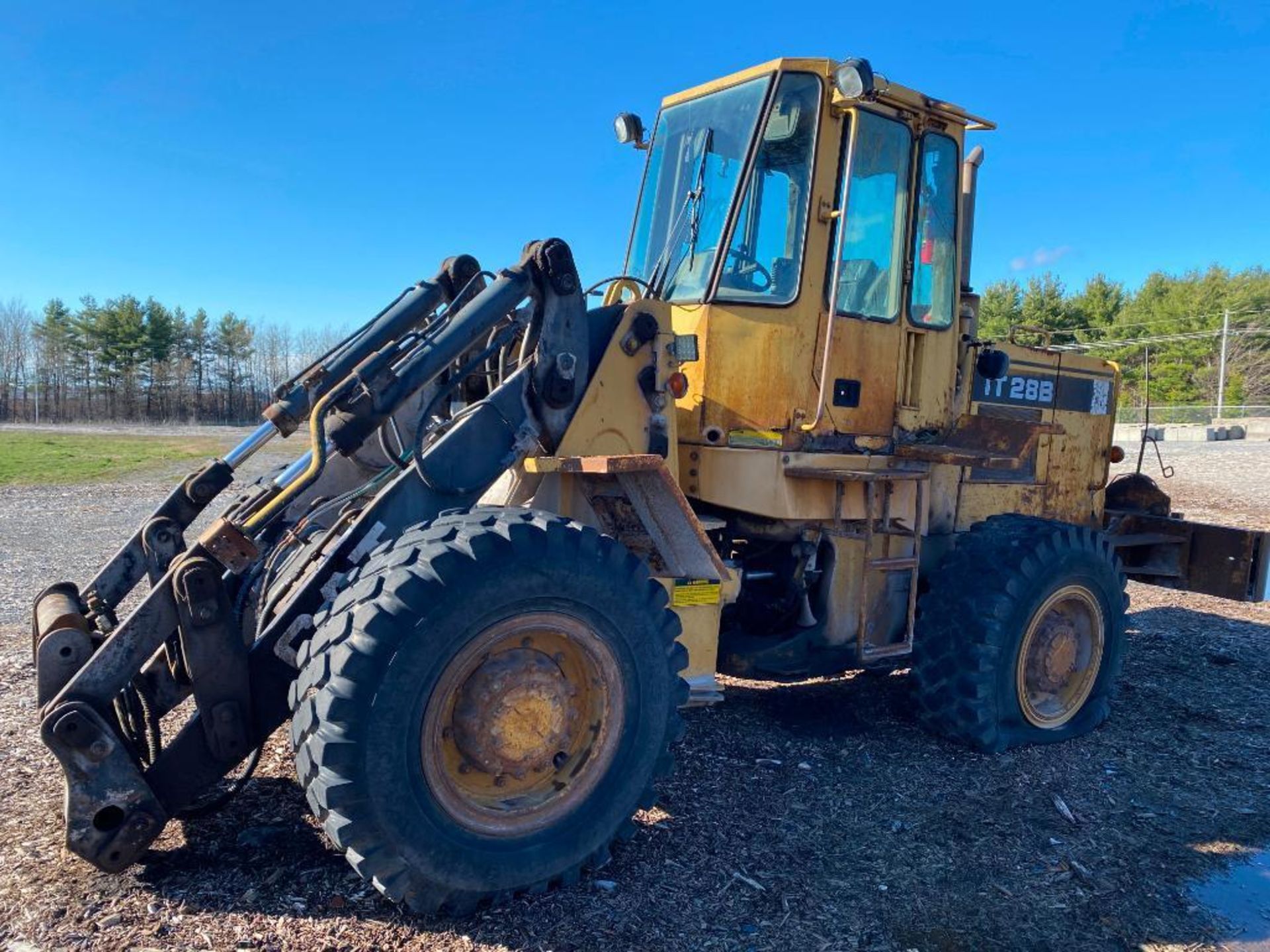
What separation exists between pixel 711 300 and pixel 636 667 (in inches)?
80.6

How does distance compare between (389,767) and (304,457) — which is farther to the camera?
(304,457)

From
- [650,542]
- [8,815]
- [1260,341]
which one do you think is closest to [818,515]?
[650,542]

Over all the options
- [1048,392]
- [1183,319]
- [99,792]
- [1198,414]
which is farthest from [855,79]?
[1183,319]

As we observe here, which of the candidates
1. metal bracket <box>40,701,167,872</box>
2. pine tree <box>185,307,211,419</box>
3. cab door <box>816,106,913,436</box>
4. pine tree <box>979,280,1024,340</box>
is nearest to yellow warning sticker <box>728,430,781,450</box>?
cab door <box>816,106,913,436</box>

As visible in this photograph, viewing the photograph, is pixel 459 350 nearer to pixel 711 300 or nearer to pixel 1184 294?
pixel 711 300

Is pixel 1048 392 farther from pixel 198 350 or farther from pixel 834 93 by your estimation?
pixel 198 350

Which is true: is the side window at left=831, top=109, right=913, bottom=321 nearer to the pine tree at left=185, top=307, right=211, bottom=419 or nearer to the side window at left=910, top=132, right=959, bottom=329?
the side window at left=910, top=132, right=959, bottom=329

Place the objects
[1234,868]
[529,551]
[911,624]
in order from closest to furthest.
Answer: [529,551], [1234,868], [911,624]

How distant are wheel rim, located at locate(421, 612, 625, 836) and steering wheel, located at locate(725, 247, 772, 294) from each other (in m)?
2.22

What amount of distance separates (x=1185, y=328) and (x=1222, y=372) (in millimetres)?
10209

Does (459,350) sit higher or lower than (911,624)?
higher

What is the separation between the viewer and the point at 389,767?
2912 millimetres

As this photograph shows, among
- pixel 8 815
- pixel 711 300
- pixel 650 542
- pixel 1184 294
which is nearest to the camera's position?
pixel 8 815

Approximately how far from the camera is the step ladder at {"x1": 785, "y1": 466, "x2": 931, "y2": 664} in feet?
16.2
